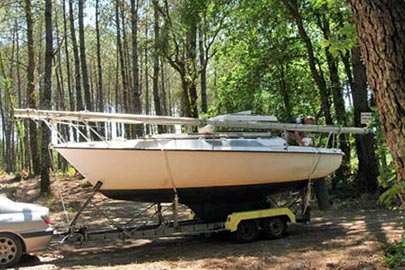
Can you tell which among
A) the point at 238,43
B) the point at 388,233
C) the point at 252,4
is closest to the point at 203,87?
the point at 238,43

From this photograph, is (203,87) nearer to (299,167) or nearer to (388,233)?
(299,167)

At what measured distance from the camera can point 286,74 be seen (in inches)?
885

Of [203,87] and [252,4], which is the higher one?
[252,4]

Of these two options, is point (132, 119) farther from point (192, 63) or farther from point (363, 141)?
point (192, 63)

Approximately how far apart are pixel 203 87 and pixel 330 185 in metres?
11.0

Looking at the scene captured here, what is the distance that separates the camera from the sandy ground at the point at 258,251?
734 centimetres

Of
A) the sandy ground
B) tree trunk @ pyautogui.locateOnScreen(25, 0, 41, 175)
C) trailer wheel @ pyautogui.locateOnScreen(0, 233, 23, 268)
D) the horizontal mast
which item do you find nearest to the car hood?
trailer wheel @ pyautogui.locateOnScreen(0, 233, 23, 268)

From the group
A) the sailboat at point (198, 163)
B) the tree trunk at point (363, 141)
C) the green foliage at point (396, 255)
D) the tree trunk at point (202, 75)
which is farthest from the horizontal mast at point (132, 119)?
the tree trunk at point (202, 75)

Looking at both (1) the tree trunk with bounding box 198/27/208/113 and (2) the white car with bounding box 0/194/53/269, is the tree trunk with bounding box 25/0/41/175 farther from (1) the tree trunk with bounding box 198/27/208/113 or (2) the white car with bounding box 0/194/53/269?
(2) the white car with bounding box 0/194/53/269

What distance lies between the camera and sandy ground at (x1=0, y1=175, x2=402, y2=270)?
7340mm

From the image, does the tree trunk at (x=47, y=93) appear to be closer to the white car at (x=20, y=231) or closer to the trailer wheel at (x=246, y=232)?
the white car at (x=20, y=231)

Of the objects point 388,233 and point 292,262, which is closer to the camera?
point 292,262

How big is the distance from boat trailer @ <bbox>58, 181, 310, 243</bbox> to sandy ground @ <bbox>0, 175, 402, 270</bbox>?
266mm

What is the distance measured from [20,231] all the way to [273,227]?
4767mm
